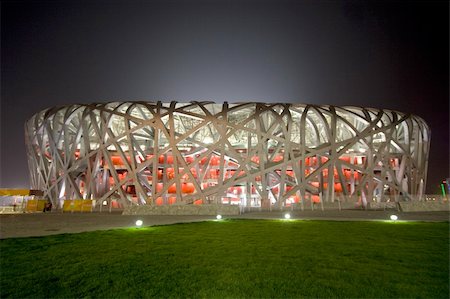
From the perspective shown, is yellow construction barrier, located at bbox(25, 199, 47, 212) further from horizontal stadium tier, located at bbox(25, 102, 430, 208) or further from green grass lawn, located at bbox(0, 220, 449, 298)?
green grass lawn, located at bbox(0, 220, 449, 298)

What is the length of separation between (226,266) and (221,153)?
25156 mm

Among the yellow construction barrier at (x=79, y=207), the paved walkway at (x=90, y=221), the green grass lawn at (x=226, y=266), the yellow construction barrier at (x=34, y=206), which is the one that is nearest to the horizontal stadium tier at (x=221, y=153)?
the yellow construction barrier at (x=34, y=206)

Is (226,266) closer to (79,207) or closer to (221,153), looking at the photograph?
(79,207)

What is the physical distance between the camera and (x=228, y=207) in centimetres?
1964

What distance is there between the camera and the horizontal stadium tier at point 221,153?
105 ft

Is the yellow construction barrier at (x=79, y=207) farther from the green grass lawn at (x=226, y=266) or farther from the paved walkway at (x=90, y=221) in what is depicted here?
the green grass lawn at (x=226, y=266)

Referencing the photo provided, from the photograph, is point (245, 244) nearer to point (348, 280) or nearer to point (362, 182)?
point (348, 280)

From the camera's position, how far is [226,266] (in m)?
6.66

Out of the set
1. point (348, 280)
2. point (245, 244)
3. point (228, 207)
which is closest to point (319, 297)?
point (348, 280)

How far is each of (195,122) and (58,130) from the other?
15342 mm

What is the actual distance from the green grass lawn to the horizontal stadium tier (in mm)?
20268

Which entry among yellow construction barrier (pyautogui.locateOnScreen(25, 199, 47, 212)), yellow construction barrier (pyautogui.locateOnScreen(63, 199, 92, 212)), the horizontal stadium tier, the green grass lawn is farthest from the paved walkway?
the horizontal stadium tier

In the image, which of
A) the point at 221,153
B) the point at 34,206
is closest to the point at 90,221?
the point at 34,206

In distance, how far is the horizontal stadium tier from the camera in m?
32.0
